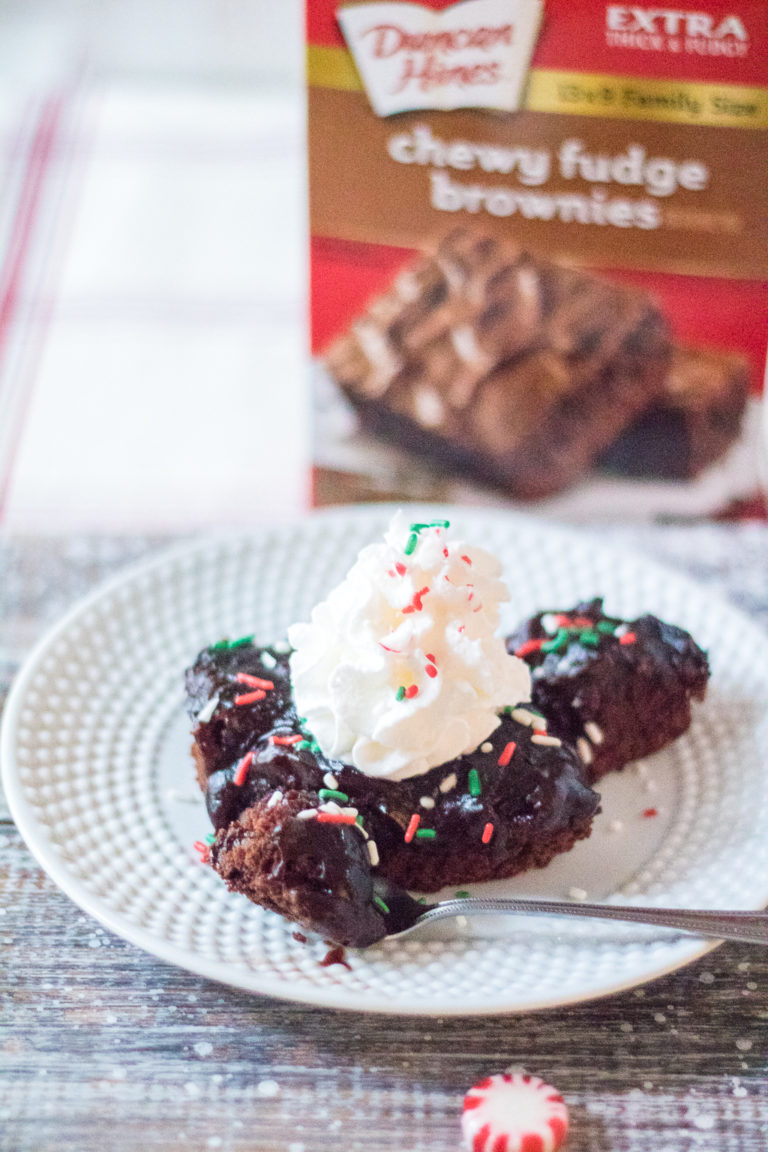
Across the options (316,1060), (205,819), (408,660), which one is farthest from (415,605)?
(316,1060)

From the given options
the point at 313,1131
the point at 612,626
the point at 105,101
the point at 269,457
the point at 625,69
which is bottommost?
the point at 313,1131

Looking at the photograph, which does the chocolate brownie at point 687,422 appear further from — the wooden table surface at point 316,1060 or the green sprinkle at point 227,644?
the wooden table surface at point 316,1060

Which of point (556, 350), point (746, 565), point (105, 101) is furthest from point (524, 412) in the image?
point (105, 101)

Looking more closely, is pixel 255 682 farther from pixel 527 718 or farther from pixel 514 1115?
pixel 514 1115

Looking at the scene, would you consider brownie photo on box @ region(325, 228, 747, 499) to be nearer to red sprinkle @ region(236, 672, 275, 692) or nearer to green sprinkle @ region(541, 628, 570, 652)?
green sprinkle @ region(541, 628, 570, 652)

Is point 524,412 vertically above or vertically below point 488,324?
below

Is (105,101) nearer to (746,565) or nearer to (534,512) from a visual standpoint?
(534,512)

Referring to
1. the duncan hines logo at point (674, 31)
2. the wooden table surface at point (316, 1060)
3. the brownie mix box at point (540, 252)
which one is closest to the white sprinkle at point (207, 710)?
the wooden table surface at point (316, 1060)
